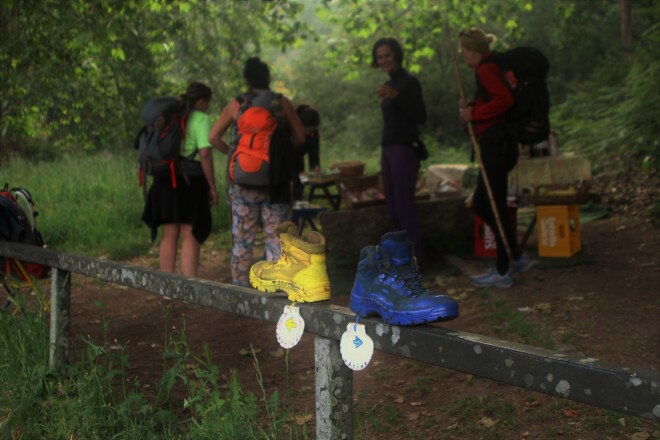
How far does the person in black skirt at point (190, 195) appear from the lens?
20.5 ft

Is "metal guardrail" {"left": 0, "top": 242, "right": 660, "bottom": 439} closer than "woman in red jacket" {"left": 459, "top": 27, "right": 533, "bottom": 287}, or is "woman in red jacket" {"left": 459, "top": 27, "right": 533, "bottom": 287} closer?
"metal guardrail" {"left": 0, "top": 242, "right": 660, "bottom": 439}

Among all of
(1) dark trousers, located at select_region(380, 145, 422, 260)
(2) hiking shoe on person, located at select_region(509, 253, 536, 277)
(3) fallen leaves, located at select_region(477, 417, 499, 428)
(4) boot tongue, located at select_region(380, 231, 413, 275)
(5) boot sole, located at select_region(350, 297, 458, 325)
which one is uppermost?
(1) dark trousers, located at select_region(380, 145, 422, 260)

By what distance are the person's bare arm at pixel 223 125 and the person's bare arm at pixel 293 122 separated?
0.40 m

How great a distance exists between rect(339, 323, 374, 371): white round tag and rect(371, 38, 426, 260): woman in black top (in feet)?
15.5

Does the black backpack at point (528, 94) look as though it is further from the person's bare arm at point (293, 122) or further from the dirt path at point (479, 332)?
the person's bare arm at point (293, 122)

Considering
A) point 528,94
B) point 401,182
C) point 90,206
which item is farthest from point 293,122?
point 90,206

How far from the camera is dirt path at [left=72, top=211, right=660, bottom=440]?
A: 409 cm

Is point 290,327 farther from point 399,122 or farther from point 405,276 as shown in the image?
point 399,122

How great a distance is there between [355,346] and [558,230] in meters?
6.03

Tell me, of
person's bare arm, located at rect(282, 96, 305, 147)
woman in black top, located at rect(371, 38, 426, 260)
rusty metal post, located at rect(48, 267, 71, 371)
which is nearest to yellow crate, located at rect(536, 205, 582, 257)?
woman in black top, located at rect(371, 38, 426, 260)

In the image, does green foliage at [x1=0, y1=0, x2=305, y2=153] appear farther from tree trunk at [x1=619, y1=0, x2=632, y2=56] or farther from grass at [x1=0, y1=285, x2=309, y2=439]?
tree trunk at [x1=619, y1=0, x2=632, y2=56]

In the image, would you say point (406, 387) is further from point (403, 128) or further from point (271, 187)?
point (403, 128)

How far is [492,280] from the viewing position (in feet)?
22.8

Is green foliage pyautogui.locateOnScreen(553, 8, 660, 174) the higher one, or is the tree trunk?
the tree trunk
